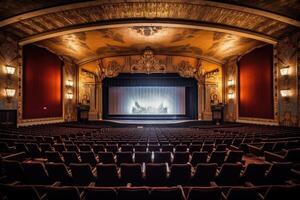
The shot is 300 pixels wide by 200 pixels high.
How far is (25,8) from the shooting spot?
8.54m

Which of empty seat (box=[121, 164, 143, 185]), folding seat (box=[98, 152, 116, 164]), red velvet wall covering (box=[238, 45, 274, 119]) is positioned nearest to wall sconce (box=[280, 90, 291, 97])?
red velvet wall covering (box=[238, 45, 274, 119])

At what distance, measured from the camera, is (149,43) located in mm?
14602

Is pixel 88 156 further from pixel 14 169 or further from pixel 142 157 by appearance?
pixel 14 169

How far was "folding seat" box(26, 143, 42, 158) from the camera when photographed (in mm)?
4734

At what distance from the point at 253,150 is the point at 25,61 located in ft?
44.8

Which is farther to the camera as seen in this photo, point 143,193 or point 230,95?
point 230,95

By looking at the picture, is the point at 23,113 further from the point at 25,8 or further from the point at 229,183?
the point at 229,183

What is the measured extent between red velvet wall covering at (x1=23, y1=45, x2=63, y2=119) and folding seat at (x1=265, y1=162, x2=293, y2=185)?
13.6 meters

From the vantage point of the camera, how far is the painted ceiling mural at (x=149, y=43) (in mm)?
12289

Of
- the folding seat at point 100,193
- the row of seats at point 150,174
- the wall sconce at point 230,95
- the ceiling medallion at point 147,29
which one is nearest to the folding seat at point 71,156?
the row of seats at point 150,174

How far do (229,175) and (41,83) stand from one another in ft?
47.2

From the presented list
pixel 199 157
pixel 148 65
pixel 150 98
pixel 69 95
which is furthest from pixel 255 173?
pixel 150 98

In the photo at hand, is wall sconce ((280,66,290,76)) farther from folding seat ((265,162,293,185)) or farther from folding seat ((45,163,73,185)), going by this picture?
folding seat ((45,163,73,185))

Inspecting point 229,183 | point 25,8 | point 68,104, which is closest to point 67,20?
point 25,8
